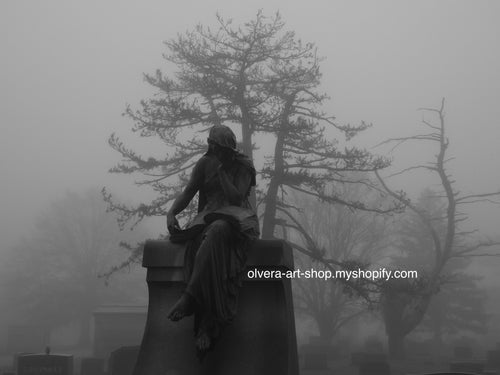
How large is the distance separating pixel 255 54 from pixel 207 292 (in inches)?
553

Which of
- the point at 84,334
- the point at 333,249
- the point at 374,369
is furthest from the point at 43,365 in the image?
the point at 84,334

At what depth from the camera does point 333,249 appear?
2797 cm

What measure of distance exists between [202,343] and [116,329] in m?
22.2

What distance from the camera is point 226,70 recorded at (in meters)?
18.6

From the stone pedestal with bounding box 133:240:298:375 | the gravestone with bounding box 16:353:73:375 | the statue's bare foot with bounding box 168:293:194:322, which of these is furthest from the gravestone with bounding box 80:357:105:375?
the statue's bare foot with bounding box 168:293:194:322

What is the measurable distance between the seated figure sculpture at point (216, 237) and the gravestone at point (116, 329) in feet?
68.5

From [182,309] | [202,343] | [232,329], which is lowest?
[202,343]

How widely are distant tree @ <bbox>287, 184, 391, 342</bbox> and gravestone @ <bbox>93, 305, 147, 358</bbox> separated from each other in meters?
7.45

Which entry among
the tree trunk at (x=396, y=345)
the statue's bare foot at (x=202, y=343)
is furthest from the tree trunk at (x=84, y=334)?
the statue's bare foot at (x=202, y=343)

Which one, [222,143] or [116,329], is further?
[116,329]

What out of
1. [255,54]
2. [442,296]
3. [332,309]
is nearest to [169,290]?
[255,54]

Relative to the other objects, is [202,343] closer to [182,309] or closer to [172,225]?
[182,309]

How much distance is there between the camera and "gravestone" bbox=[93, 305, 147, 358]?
25672 mm

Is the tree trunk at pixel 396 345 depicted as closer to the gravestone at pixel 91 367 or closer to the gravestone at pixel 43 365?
the gravestone at pixel 91 367
